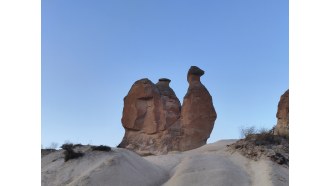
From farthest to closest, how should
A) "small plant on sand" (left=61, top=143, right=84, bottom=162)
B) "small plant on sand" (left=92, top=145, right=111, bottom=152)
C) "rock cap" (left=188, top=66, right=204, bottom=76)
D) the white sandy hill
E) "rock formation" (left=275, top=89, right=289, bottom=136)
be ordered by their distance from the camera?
"rock cap" (left=188, top=66, right=204, bottom=76), "rock formation" (left=275, top=89, right=289, bottom=136), "small plant on sand" (left=92, top=145, right=111, bottom=152), "small plant on sand" (left=61, top=143, right=84, bottom=162), the white sandy hill

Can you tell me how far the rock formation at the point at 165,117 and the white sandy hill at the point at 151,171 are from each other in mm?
13821

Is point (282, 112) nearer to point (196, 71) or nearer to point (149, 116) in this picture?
point (196, 71)

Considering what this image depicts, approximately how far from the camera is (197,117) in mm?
30844

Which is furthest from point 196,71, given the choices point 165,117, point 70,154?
point 70,154

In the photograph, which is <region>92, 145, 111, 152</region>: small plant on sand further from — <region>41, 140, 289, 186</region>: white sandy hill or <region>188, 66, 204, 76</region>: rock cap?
<region>188, 66, 204, 76</region>: rock cap

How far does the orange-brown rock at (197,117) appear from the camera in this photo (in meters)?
30.5

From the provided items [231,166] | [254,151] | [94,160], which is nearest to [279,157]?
[254,151]

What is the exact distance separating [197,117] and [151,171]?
16.3m

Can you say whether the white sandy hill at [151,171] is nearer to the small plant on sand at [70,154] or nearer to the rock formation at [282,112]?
the small plant on sand at [70,154]

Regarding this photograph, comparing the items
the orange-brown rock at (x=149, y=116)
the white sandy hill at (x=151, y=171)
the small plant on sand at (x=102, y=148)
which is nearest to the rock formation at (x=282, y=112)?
the orange-brown rock at (x=149, y=116)

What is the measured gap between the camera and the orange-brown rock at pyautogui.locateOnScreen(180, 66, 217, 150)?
30453mm

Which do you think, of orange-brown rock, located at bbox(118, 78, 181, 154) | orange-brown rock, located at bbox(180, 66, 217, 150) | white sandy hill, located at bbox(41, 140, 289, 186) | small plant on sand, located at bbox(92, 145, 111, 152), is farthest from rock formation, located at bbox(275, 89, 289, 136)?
small plant on sand, located at bbox(92, 145, 111, 152)
